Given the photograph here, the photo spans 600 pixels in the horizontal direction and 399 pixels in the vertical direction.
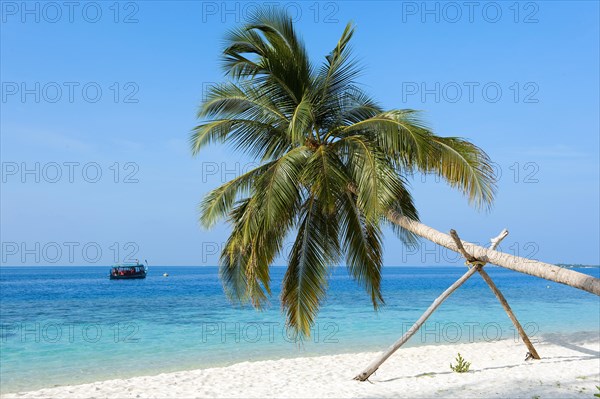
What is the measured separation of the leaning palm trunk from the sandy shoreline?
278 cm

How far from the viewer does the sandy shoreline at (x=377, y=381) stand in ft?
31.9

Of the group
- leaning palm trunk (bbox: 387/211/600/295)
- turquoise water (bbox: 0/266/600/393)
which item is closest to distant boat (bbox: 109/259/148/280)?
turquoise water (bbox: 0/266/600/393)

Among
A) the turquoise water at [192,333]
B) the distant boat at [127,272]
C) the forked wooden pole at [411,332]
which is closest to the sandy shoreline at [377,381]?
the forked wooden pole at [411,332]

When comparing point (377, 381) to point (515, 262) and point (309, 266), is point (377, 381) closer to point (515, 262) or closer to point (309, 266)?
point (309, 266)

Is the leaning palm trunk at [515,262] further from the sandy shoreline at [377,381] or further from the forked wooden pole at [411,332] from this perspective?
the sandy shoreline at [377,381]

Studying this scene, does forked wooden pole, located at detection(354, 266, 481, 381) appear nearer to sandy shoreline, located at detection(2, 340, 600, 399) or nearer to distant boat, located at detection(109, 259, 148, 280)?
sandy shoreline, located at detection(2, 340, 600, 399)

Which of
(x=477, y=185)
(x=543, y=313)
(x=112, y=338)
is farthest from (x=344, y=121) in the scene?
(x=543, y=313)

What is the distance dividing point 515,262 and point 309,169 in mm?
3473

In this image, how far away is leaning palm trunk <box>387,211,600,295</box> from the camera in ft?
19.0

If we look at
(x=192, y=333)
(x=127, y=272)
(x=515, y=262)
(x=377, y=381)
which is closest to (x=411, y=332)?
(x=377, y=381)

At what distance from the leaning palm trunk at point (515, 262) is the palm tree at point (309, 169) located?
0.11 ft

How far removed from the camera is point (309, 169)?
8.87 m

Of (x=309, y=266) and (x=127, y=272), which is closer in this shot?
(x=309, y=266)

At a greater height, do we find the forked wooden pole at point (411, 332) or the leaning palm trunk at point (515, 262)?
the leaning palm trunk at point (515, 262)
